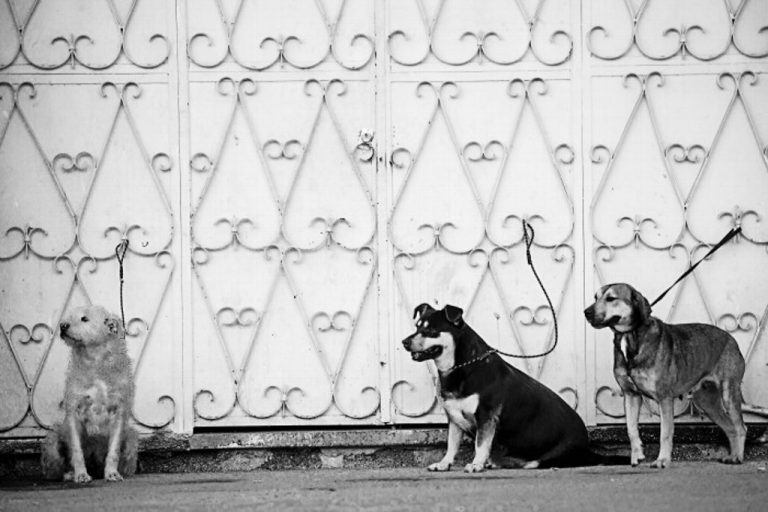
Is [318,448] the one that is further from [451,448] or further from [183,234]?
[183,234]

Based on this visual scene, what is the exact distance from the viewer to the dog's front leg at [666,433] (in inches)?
278

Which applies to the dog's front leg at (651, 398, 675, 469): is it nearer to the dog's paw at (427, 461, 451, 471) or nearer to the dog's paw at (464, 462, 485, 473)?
the dog's paw at (464, 462, 485, 473)

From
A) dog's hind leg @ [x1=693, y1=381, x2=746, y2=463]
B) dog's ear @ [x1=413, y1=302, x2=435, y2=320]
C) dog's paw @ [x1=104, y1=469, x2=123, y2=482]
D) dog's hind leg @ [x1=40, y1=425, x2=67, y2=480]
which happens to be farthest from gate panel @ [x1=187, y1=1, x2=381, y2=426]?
dog's hind leg @ [x1=693, y1=381, x2=746, y2=463]

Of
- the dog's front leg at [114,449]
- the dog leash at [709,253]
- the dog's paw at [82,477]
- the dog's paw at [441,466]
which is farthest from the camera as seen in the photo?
the dog leash at [709,253]

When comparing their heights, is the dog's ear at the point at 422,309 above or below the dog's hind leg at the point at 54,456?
above

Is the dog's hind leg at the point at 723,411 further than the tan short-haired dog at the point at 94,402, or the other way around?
the dog's hind leg at the point at 723,411

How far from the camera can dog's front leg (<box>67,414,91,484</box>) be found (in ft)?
22.7

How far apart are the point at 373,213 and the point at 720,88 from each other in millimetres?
1995

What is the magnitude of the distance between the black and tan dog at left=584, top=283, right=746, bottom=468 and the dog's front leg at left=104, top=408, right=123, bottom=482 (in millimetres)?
2425

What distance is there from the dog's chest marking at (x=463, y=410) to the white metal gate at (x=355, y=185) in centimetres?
46

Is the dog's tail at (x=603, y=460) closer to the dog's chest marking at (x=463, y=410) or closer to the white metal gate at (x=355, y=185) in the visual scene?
the white metal gate at (x=355, y=185)

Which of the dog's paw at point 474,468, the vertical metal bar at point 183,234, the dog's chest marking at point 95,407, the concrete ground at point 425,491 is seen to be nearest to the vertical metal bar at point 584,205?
the concrete ground at point 425,491

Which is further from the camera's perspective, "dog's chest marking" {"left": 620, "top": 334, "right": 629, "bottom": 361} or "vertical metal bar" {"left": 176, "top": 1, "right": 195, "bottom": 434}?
"vertical metal bar" {"left": 176, "top": 1, "right": 195, "bottom": 434}

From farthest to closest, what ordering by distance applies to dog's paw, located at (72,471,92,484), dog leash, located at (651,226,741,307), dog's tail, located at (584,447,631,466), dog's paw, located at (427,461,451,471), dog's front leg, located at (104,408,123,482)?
1. dog leash, located at (651,226,741,307)
2. dog's tail, located at (584,447,631,466)
3. dog's paw, located at (427,461,451,471)
4. dog's front leg, located at (104,408,123,482)
5. dog's paw, located at (72,471,92,484)
